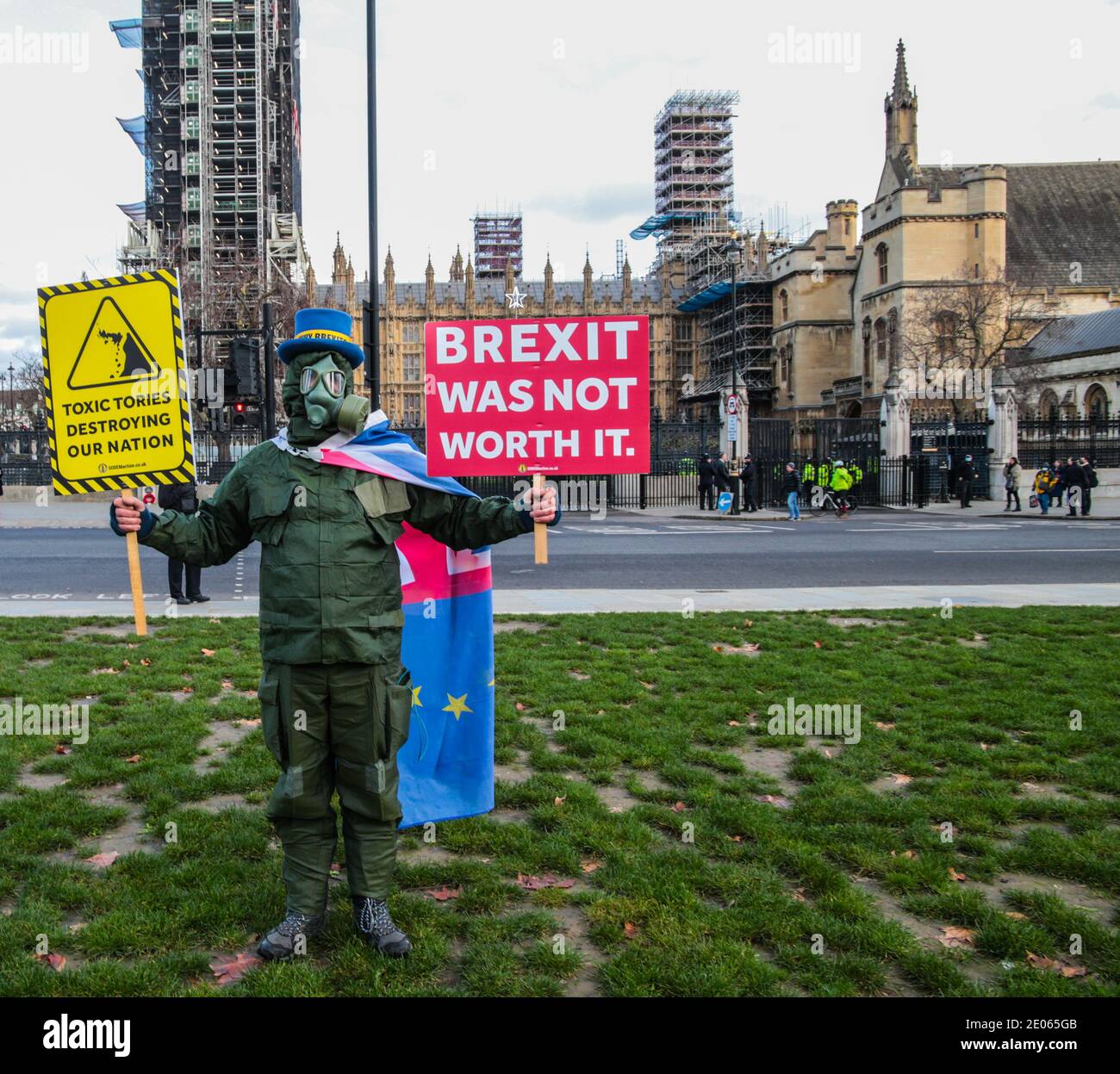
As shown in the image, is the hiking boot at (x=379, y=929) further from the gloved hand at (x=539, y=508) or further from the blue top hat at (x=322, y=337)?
the blue top hat at (x=322, y=337)

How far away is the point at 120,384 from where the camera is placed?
427 centimetres

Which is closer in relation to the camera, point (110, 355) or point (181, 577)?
point (110, 355)

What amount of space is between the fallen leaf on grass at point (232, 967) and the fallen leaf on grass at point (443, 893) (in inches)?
30.4

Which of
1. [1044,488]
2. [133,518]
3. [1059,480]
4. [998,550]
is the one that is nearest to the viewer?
[133,518]

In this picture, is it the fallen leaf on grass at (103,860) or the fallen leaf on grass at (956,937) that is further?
the fallen leaf on grass at (103,860)

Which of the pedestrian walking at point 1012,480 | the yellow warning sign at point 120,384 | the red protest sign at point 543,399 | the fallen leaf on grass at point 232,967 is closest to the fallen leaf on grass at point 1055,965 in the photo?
the red protest sign at point 543,399

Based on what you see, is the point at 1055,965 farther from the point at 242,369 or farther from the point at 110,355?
the point at 242,369

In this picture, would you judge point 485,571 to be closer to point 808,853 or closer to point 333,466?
point 333,466

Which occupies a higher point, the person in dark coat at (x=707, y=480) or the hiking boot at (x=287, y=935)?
the person in dark coat at (x=707, y=480)

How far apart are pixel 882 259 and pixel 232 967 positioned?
6111 cm

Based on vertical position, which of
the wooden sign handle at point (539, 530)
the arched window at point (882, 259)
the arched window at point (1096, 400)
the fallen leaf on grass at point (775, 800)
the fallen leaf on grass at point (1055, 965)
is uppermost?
the arched window at point (882, 259)

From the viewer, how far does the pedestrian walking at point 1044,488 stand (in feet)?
95.5

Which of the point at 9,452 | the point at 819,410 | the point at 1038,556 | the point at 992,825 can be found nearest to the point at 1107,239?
the point at 819,410

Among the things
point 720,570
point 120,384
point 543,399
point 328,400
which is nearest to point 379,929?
point 328,400
